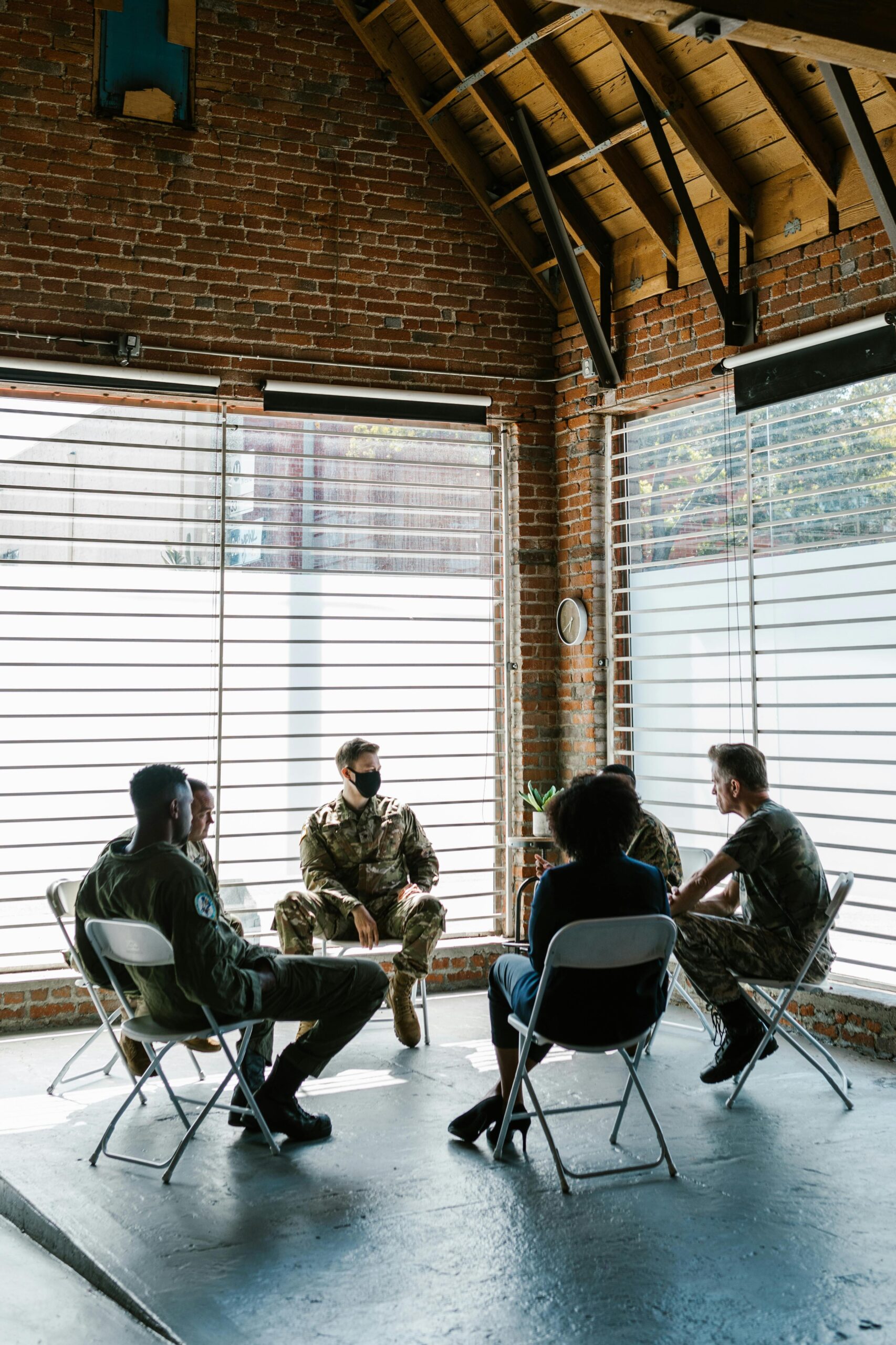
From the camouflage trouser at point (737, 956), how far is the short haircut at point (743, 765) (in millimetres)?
603

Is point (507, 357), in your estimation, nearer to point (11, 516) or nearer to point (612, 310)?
point (612, 310)

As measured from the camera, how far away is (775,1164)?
4406 millimetres

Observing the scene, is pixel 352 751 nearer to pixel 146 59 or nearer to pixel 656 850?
pixel 656 850

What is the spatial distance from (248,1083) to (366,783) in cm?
191

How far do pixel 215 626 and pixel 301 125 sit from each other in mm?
3000

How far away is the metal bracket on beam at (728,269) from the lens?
6496 mm

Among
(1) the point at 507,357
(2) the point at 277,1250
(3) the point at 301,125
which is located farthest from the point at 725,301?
(2) the point at 277,1250

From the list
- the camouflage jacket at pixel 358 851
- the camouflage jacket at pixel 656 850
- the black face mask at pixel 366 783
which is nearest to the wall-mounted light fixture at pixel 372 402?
the black face mask at pixel 366 783

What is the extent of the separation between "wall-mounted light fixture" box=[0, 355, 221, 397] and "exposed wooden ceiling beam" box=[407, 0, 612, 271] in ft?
7.22

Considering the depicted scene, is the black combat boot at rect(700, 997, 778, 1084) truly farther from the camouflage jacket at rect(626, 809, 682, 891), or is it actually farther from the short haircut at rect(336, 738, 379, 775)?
the short haircut at rect(336, 738, 379, 775)

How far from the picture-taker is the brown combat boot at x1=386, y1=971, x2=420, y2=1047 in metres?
6.01

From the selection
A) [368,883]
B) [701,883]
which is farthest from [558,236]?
[701,883]

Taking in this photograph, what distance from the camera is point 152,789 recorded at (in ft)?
14.5

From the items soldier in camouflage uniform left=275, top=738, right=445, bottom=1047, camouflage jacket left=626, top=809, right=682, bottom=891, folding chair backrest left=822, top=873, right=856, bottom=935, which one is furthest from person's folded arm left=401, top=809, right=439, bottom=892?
folding chair backrest left=822, top=873, right=856, bottom=935
